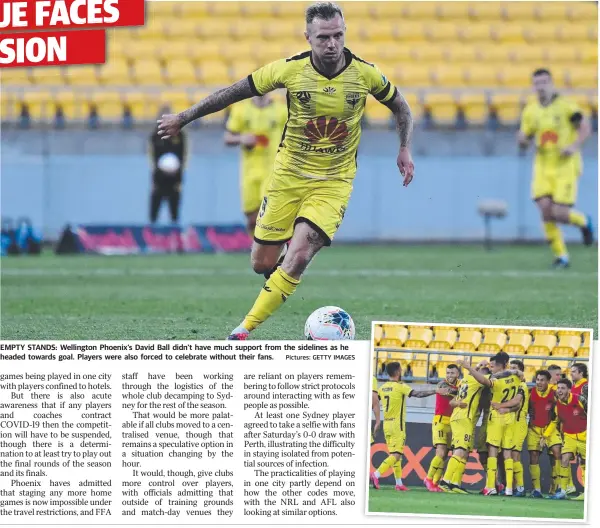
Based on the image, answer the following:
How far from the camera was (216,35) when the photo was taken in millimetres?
18469

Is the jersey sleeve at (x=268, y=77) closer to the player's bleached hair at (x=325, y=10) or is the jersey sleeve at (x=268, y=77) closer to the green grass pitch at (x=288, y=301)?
the player's bleached hair at (x=325, y=10)

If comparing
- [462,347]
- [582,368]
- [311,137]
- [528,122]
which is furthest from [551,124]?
[462,347]

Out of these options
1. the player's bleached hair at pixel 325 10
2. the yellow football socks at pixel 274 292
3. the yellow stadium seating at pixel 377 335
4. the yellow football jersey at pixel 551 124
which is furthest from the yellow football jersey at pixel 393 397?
the yellow football jersey at pixel 551 124

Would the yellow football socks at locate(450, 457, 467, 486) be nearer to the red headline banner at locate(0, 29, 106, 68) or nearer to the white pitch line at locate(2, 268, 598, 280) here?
the red headline banner at locate(0, 29, 106, 68)

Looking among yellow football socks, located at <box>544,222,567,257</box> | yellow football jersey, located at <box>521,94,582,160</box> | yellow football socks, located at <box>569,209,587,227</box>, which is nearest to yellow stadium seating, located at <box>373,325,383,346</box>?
yellow football socks, located at <box>544,222,567,257</box>

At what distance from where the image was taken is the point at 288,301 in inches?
341

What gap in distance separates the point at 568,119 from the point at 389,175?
14.2ft

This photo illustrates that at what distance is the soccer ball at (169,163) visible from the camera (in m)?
15.8

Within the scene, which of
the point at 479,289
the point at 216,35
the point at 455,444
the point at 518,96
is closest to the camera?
the point at 455,444

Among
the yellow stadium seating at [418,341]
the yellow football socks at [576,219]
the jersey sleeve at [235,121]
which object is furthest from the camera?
the yellow football socks at [576,219]

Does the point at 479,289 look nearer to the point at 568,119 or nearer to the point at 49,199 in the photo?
the point at 568,119

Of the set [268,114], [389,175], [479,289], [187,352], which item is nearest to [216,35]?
[389,175]

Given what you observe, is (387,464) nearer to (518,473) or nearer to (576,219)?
(518,473)

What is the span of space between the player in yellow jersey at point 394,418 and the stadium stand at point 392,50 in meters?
11.6
